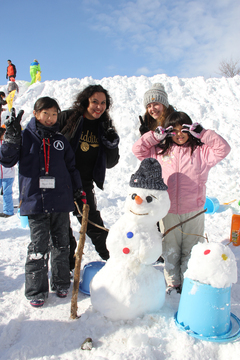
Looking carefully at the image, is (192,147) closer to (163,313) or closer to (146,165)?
(146,165)

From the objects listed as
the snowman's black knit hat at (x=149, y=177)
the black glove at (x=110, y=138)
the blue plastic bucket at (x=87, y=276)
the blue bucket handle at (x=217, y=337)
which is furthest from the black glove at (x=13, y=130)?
the blue bucket handle at (x=217, y=337)

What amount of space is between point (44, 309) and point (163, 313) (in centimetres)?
95

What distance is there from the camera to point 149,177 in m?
1.97

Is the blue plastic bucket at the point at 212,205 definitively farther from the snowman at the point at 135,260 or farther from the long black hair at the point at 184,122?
the snowman at the point at 135,260

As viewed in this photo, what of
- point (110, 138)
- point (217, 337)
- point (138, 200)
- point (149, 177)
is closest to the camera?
point (217, 337)

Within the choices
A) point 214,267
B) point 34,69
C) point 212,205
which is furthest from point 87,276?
point 34,69

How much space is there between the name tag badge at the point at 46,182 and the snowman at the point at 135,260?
712mm

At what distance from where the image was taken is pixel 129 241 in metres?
1.89

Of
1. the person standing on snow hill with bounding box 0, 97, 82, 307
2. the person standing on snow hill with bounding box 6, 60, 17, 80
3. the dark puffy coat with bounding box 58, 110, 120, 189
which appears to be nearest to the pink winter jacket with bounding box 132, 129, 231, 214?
the dark puffy coat with bounding box 58, 110, 120, 189

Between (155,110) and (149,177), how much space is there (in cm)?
118

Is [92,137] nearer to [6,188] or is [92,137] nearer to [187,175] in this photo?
[187,175]

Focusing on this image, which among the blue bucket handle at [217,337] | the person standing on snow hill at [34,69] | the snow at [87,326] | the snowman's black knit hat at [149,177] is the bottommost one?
the snow at [87,326]

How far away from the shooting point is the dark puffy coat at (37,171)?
2.15 metres

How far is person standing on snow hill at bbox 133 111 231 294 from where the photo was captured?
2328 millimetres
